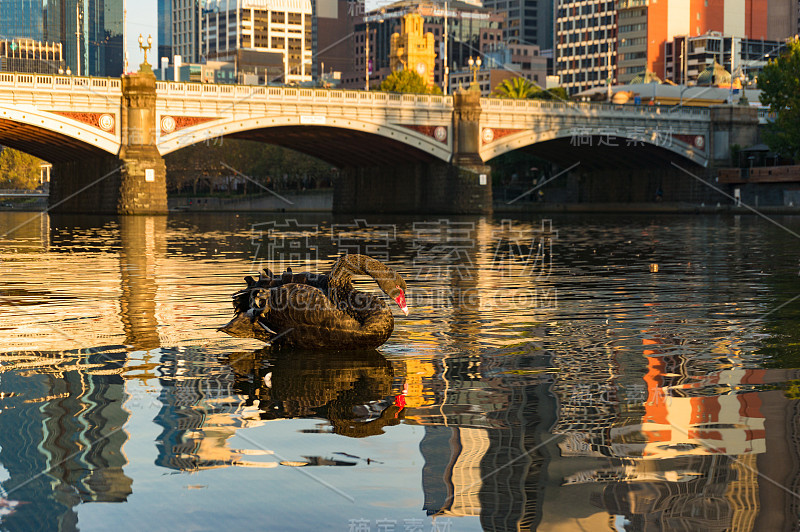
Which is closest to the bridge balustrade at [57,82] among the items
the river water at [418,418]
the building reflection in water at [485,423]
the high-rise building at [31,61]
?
the river water at [418,418]

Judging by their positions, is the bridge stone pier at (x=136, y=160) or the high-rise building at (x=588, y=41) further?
the high-rise building at (x=588, y=41)

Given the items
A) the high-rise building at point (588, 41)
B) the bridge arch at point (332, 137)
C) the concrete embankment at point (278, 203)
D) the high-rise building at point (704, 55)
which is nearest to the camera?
the bridge arch at point (332, 137)

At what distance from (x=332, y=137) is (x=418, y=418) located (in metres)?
73.6

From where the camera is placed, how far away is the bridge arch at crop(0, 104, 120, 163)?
6215 centimetres

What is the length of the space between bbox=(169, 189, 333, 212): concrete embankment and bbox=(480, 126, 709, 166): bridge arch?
82.6 feet

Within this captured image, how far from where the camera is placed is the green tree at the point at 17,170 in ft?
568

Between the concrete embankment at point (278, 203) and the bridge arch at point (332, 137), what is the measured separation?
717 inches

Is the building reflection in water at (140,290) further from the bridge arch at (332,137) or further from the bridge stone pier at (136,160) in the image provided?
the bridge arch at (332,137)

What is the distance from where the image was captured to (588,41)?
194 metres

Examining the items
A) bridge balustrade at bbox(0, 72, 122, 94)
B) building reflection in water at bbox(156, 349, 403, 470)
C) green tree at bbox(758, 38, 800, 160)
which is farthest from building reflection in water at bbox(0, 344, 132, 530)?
green tree at bbox(758, 38, 800, 160)

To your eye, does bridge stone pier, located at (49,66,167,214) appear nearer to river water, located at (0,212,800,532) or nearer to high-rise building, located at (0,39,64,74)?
river water, located at (0,212,800,532)

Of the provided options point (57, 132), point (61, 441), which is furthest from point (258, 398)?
point (57, 132)

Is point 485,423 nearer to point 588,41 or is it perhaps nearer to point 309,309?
point 309,309

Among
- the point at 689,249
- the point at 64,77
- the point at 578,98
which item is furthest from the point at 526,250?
the point at 578,98
